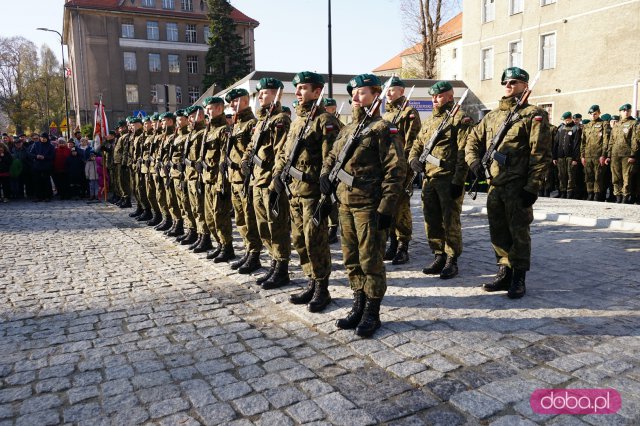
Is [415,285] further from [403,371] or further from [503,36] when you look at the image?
[503,36]

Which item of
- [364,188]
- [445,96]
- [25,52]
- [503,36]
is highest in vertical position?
[25,52]

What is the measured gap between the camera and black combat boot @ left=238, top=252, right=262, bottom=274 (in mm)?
6470

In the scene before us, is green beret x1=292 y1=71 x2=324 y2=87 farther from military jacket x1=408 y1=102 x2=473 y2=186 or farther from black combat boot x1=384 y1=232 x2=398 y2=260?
black combat boot x1=384 y1=232 x2=398 y2=260

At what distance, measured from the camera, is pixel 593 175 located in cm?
1323

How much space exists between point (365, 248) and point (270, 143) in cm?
225

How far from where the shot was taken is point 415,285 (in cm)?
569

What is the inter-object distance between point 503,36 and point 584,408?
29.7 metres

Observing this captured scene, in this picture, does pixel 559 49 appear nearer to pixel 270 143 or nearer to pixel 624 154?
pixel 624 154

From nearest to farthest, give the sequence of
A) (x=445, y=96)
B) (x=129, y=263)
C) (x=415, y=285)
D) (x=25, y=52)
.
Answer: (x=415, y=285) → (x=445, y=96) → (x=129, y=263) → (x=25, y=52)

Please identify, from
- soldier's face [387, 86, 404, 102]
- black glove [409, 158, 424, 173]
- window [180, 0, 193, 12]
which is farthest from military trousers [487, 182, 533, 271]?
window [180, 0, 193, 12]

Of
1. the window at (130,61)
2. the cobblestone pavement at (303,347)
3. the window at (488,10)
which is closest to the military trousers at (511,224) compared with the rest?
the cobblestone pavement at (303,347)

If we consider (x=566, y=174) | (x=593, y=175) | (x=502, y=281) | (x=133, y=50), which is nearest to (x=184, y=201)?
(x=502, y=281)

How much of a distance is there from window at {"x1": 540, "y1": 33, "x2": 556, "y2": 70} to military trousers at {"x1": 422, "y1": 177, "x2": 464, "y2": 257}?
78.9 ft

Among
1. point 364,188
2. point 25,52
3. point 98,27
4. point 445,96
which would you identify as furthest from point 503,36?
point 25,52
